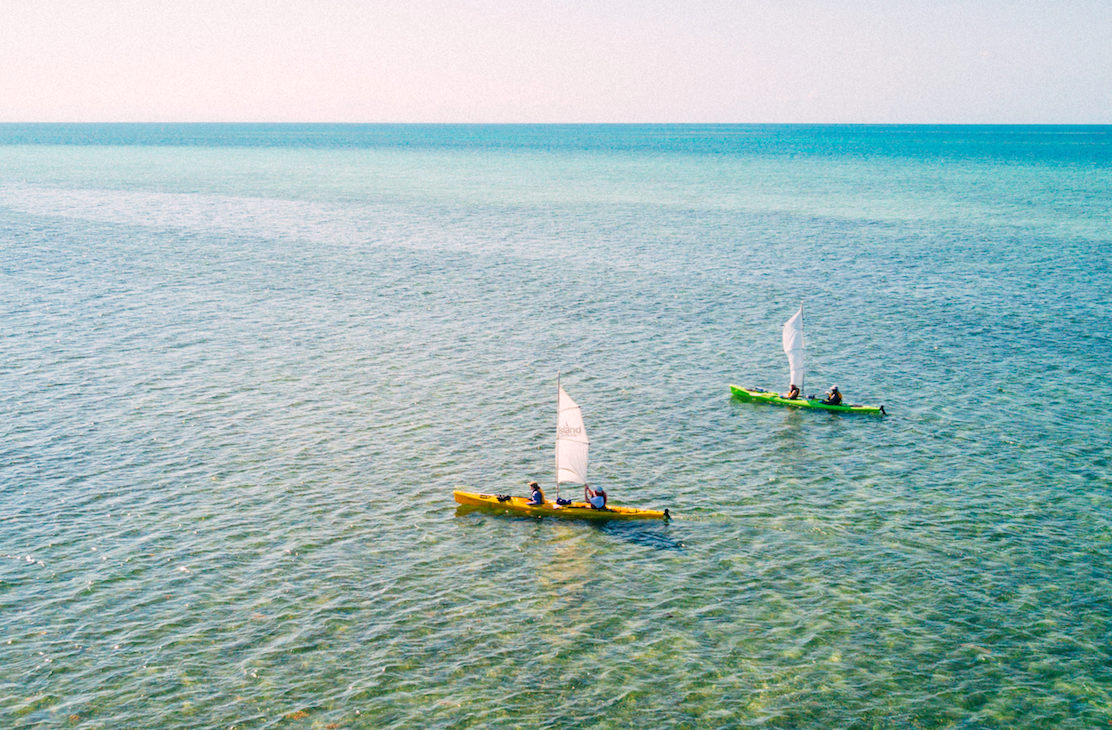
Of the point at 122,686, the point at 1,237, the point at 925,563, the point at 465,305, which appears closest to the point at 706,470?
the point at 925,563

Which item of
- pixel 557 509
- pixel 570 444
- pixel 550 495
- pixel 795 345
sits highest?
pixel 795 345

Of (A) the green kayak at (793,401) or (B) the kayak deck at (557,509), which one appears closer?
(B) the kayak deck at (557,509)

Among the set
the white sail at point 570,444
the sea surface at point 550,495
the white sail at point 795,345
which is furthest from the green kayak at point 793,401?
the white sail at point 570,444

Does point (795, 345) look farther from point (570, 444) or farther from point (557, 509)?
point (557, 509)

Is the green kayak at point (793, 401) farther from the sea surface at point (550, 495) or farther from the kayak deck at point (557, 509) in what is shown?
the kayak deck at point (557, 509)

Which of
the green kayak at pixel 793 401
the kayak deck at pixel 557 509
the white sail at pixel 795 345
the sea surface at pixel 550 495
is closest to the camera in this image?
the sea surface at pixel 550 495

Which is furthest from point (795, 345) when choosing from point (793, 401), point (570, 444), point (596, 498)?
point (596, 498)
